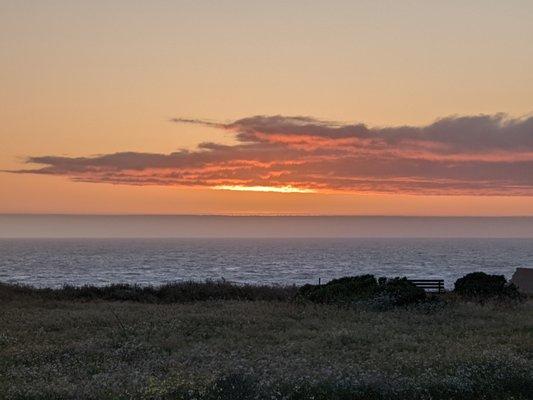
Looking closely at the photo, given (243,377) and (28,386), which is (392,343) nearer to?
(243,377)

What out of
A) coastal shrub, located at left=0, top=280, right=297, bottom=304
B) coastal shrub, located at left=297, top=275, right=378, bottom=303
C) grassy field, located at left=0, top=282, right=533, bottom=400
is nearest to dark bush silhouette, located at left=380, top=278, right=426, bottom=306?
coastal shrub, located at left=297, top=275, right=378, bottom=303

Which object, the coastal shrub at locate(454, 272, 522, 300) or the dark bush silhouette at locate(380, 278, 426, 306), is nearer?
the dark bush silhouette at locate(380, 278, 426, 306)

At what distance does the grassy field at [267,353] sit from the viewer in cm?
1341

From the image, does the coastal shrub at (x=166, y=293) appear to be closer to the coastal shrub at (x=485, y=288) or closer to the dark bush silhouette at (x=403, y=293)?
the dark bush silhouette at (x=403, y=293)

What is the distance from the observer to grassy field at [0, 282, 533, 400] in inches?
528

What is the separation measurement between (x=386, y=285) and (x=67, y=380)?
23693mm

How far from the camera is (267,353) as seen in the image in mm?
18000

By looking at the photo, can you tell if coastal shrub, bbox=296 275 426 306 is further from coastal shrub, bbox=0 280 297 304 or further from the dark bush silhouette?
coastal shrub, bbox=0 280 297 304

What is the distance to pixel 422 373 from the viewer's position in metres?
14.9

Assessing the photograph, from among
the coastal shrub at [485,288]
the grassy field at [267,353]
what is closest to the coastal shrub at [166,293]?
the grassy field at [267,353]

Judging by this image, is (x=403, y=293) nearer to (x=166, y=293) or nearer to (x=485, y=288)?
(x=485, y=288)

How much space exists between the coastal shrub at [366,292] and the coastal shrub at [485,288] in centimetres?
621

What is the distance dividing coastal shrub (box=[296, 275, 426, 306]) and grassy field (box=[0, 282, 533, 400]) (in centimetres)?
158

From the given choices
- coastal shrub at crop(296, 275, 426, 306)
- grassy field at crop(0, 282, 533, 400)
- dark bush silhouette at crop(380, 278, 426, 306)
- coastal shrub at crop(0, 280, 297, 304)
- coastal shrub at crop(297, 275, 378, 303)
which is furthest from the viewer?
coastal shrub at crop(0, 280, 297, 304)
